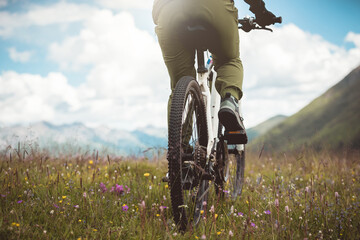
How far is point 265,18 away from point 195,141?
198cm

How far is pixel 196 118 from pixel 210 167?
0.49m

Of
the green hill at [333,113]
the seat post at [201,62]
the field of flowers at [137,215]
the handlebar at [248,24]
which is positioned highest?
the green hill at [333,113]

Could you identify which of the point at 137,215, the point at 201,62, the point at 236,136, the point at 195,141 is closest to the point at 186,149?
the point at 195,141

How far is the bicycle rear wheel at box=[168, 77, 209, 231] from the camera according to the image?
235 centimetres

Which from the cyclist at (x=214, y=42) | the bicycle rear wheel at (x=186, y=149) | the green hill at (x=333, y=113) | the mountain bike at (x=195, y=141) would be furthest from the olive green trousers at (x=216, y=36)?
the green hill at (x=333, y=113)

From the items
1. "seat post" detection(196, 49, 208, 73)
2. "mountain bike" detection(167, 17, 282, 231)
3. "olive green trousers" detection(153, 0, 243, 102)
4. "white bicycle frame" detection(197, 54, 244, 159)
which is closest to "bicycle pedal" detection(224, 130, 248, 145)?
"mountain bike" detection(167, 17, 282, 231)

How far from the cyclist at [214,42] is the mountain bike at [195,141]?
0.09 meters

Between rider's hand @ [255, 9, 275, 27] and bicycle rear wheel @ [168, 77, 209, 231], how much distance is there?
1.59m

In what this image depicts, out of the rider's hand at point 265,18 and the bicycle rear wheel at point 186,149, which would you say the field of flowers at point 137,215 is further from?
the rider's hand at point 265,18

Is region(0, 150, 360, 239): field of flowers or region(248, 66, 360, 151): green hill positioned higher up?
region(248, 66, 360, 151): green hill

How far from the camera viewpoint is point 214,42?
273 cm

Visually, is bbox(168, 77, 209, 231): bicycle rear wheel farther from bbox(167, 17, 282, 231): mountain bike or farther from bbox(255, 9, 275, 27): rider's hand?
bbox(255, 9, 275, 27): rider's hand

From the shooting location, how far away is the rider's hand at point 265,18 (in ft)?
12.1

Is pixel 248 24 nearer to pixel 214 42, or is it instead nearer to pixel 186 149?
pixel 214 42
